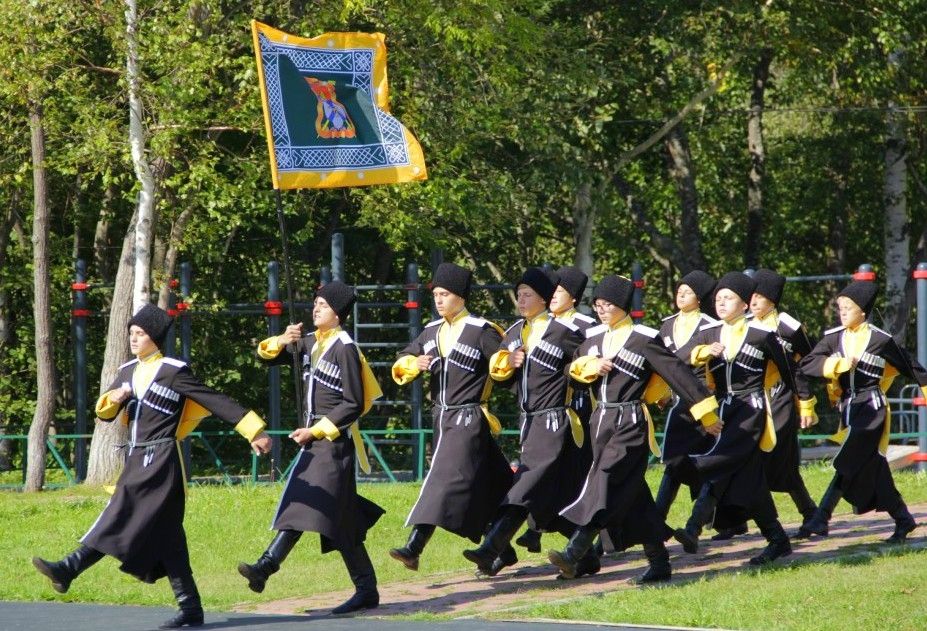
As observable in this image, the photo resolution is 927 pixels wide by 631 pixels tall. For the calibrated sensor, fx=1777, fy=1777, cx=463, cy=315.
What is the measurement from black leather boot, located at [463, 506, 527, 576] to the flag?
2497mm

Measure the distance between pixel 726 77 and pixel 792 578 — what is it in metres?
19.2

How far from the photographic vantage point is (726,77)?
28.9 metres

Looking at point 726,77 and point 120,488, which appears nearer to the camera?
point 120,488

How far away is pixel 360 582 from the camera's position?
10570mm

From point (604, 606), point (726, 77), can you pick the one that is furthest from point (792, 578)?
point (726, 77)

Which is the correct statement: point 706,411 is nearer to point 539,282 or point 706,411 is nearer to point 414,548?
point 539,282

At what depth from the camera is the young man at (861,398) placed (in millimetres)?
12695

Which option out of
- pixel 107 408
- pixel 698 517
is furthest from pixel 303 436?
pixel 698 517

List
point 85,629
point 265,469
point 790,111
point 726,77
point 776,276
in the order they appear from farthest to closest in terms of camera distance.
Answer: point 790,111 → point 726,77 → point 265,469 → point 776,276 → point 85,629

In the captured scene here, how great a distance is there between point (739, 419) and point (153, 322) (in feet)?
13.5

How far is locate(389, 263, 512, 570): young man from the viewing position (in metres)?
11.2

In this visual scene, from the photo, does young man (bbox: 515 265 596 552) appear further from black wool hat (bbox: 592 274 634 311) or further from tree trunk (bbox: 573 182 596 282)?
tree trunk (bbox: 573 182 596 282)

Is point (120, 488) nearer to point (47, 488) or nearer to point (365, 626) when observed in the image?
point (365, 626)

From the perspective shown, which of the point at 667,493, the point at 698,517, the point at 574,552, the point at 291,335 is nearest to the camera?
the point at 291,335
